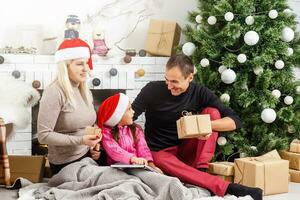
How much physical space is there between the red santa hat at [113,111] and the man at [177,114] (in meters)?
0.31

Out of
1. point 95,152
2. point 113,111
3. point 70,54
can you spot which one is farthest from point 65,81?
point 95,152

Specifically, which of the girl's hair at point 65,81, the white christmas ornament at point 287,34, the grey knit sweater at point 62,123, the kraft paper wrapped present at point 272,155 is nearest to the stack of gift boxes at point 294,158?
the kraft paper wrapped present at point 272,155

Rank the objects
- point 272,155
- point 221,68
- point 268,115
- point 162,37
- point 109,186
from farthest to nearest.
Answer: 1. point 162,37
2. point 221,68
3. point 268,115
4. point 272,155
5. point 109,186

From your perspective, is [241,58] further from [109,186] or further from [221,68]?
[109,186]

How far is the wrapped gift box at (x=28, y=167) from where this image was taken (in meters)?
3.18

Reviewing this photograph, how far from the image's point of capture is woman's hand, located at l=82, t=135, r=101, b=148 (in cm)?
274

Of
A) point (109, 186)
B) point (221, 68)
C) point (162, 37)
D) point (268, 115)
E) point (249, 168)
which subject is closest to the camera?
point (109, 186)

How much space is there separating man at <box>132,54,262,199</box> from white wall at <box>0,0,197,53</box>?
98 centimetres

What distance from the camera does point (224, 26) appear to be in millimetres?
3584

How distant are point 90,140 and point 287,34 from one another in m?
1.67

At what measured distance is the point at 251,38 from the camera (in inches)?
134

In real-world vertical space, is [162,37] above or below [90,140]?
above

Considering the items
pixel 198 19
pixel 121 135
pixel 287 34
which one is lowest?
pixel 121 135

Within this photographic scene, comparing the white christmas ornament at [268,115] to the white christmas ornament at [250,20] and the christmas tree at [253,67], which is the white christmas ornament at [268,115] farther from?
the white christmas ornament at [250,20]
